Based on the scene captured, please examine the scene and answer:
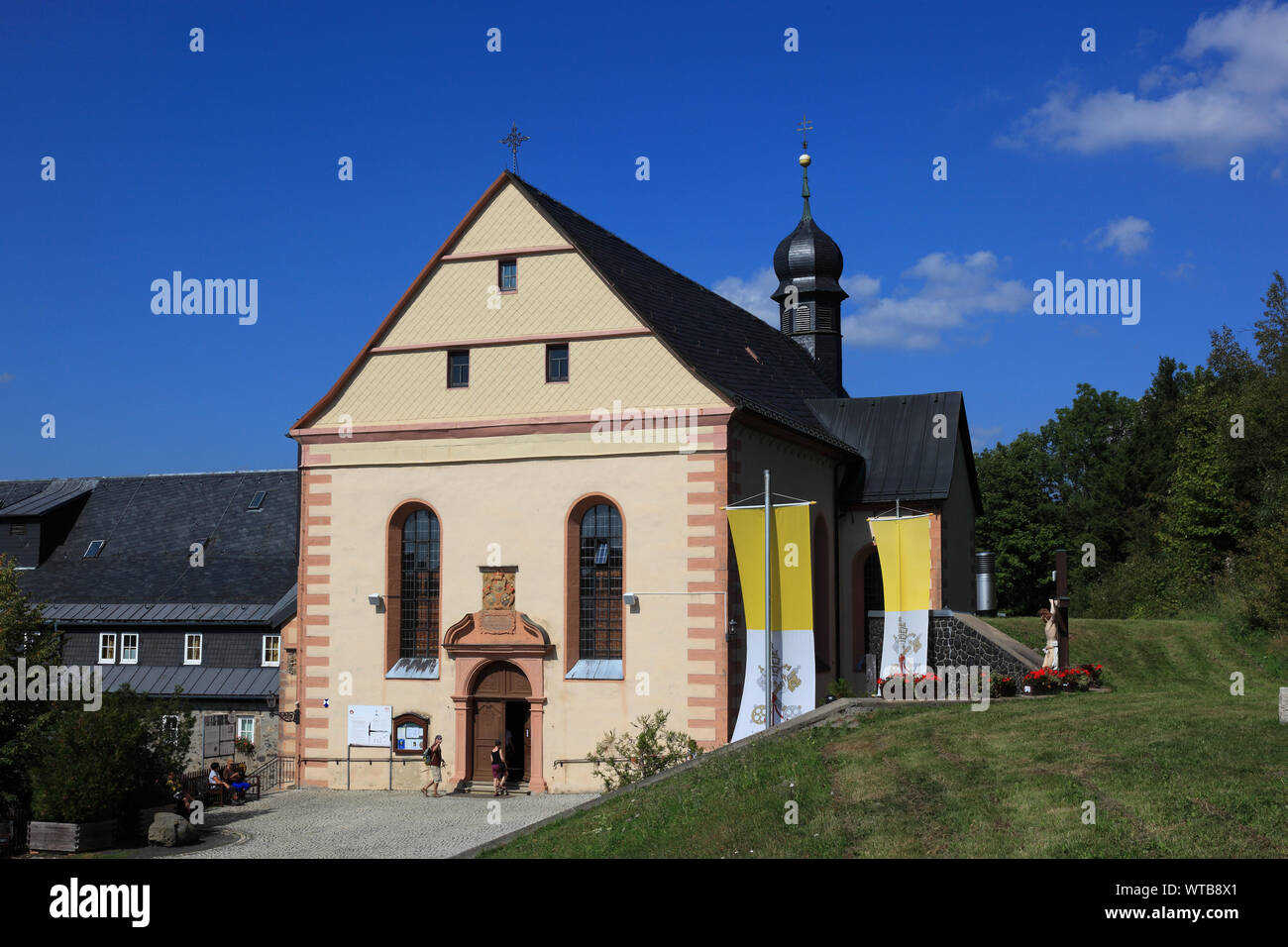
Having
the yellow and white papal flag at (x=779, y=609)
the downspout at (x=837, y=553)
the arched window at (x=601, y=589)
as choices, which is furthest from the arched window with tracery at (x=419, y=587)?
the downspout at (x=837, y=553)

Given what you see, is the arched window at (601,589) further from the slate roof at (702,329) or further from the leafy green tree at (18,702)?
the leafy green tree at (18,702)

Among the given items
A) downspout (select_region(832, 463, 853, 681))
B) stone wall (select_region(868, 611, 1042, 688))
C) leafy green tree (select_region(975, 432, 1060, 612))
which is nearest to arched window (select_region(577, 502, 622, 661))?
stone wall (select_region(868, 611, 1042, 688))

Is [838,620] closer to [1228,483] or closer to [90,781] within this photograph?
[90,781]

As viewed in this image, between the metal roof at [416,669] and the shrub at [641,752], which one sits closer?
the shrub at [641,752]

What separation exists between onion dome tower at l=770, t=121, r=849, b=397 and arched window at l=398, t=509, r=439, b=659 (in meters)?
18.1

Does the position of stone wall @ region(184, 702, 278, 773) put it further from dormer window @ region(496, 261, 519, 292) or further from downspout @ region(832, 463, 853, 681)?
dormer window @ region(496, 261, 519, 292)

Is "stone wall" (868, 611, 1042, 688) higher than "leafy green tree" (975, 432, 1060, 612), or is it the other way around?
"leafy green tree" (975, 432, 1060, 612)

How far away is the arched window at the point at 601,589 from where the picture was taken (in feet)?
84.3

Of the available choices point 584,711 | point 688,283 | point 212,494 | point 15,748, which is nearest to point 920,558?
point 584,711

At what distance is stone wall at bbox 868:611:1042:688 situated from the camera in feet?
82.3

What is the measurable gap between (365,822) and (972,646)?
43.7ft

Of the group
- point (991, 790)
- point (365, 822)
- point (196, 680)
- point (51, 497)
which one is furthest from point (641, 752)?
point (51, 497)

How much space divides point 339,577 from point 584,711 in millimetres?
6637

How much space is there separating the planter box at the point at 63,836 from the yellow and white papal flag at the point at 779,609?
11646 mm
